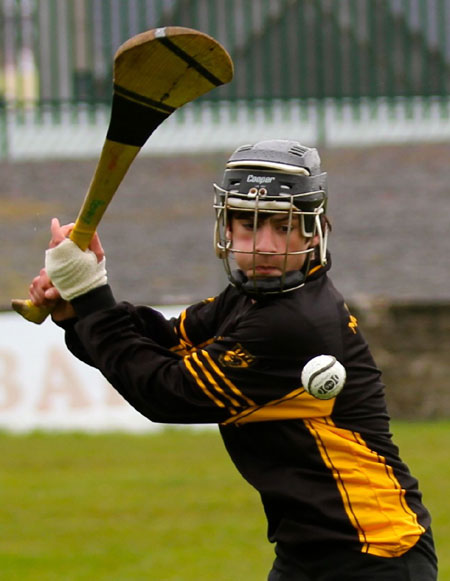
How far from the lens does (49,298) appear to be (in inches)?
145

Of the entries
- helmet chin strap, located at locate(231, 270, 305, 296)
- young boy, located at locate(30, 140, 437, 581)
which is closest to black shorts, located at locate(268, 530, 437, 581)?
young boy, located at locate(30, 140, 437, 581)

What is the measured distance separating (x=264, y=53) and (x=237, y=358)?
12315 millimetres

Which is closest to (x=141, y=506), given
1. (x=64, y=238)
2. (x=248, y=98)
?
(x=64, y=238)

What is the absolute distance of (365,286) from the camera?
1205 centimetres

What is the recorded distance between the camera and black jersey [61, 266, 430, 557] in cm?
338

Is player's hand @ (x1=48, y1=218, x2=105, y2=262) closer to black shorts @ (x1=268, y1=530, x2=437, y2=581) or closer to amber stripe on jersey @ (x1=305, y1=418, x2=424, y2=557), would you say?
amber stripe on jersey @ (x1=305, y1=418, x2=424, y2=557)

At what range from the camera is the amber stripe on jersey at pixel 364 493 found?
134 inches

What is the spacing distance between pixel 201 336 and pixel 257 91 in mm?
11571

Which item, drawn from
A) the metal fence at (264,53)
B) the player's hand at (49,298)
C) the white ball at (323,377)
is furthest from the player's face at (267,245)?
the metal fence at (264,53)

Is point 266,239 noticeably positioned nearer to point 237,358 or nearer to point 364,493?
point 237,358

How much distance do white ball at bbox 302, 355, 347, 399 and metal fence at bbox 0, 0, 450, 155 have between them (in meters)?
11.8

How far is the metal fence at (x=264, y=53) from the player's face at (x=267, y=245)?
1162 cm

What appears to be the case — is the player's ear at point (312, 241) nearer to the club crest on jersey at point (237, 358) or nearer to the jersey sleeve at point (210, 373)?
the jersey sleeve at point (210, 373)

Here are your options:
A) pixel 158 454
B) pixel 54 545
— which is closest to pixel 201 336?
pixel 54 545
